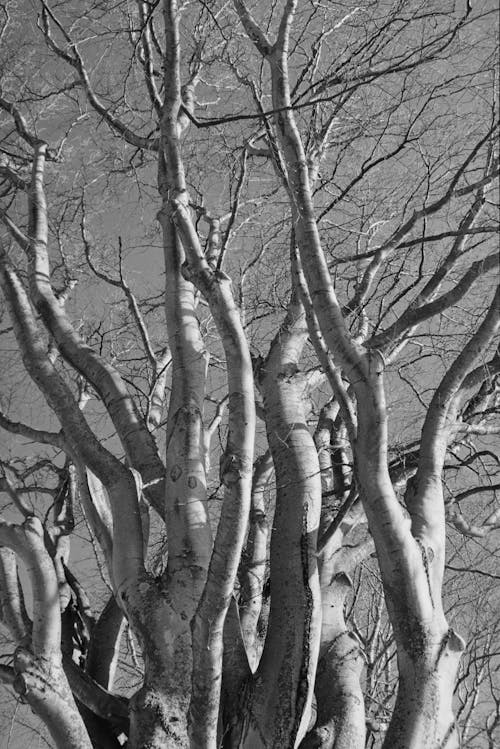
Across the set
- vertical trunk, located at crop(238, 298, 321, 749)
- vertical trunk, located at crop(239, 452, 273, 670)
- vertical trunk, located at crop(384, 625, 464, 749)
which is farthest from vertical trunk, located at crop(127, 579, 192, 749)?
vertical trunk, located at crop(384, 625, 464, 749)

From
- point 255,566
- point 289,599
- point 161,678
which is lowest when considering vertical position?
point 161,678

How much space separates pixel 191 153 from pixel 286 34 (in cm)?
242

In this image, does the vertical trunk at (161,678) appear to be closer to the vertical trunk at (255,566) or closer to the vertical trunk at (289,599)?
the vertical trunk at (289,599)

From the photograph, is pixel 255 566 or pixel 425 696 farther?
pixel 255 566

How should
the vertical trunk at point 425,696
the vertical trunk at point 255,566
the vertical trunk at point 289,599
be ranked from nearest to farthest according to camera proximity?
the vertical trunk at point 425,696 < the vertical trunk at point 289,599 < the vertical trunk at point 255,566

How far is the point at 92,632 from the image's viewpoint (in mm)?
4703

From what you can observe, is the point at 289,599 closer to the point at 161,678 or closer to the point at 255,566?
the point at 161,678

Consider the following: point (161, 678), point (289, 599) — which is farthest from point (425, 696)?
point (161, 678)

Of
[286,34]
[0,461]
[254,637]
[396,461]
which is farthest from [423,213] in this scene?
[0,461]

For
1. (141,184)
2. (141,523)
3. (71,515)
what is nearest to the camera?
(141,523)

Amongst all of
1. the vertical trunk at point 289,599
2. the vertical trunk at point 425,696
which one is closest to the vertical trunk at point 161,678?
the vertical trunk at point 289,599

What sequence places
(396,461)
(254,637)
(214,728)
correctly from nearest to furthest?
(214,728), (254,637), (396,461)

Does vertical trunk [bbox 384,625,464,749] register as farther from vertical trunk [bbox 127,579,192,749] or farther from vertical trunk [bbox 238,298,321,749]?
vertical trunk [bbox 127,579,192,749]

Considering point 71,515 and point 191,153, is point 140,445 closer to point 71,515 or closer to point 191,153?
point 71,515
